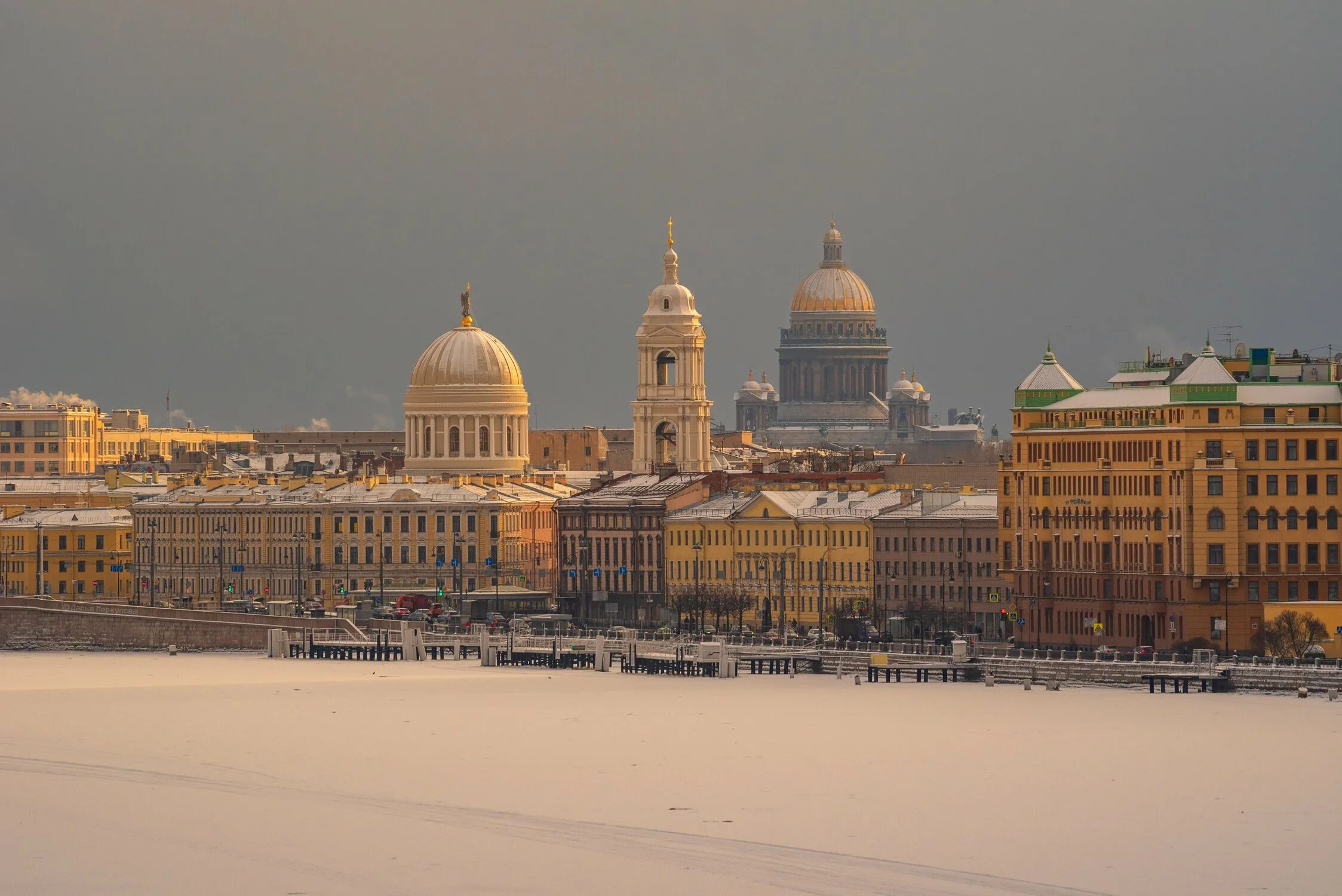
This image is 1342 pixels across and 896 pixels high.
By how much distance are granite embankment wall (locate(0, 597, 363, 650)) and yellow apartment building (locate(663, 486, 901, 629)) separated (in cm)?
1685

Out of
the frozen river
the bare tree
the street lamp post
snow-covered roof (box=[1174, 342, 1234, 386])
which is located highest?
snow-covered roof (box=[1174, 342, 1234, 386])

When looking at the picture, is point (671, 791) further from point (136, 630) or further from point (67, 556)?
point (67, 556)

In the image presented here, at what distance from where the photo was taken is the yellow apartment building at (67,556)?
159 m

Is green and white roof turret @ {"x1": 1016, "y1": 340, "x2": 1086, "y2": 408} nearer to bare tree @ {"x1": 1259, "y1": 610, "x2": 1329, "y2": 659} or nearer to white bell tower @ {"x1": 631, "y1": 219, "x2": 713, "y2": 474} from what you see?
bare tree @ {"x1": 1259, "y1": 610, "x2": 1329, "y2": 659}

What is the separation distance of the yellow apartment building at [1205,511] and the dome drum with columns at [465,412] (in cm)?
6540

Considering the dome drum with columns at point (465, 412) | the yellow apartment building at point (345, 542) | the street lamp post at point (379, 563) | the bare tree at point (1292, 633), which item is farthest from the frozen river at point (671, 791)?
the dome drum with columns at point (465, 412)

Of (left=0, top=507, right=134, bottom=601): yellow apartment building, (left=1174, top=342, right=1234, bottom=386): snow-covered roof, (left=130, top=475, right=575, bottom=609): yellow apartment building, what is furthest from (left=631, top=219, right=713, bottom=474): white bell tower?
(left=1174, top=342, right=1234, bottom=386): snow-covered roof

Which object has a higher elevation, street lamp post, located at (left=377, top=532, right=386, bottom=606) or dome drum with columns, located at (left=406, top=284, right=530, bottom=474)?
dome drum with columns, located at (left=406, top=284, right=530, bottom=474)

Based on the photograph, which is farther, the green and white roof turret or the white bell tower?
the white bell tower

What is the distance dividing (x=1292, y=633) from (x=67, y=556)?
232ft

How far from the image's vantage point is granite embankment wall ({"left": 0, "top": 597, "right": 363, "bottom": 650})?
405ft

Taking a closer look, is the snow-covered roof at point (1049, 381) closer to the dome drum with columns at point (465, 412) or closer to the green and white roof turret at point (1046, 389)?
the green and white roof turret at point (1046, 389)

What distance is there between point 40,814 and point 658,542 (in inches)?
3096

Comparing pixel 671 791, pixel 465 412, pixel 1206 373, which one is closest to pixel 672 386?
pixel 465 412
